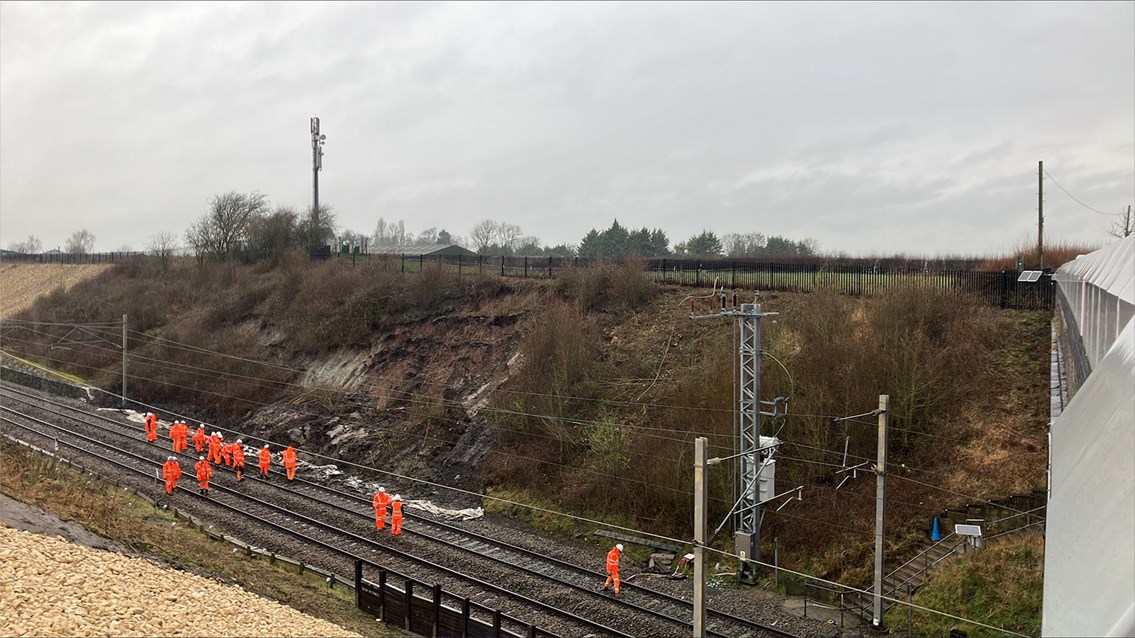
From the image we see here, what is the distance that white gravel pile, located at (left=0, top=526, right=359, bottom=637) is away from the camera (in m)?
10.8

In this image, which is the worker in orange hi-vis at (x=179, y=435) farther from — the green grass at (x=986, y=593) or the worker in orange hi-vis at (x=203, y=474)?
the green grass at (x=986, y=593)

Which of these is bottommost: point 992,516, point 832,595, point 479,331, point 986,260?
point 832,595

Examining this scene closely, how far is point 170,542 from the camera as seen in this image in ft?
58.7

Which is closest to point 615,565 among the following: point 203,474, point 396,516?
point 396,516

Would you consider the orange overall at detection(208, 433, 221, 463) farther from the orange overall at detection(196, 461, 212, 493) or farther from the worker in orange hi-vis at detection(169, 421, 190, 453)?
the orange overall at detection(196, 461, 212, 493)

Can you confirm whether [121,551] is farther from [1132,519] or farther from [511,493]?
[1132,519]

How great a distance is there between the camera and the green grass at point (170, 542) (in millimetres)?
15773

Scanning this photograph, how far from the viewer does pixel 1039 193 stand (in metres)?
34.7

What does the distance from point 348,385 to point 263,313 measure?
12111mm

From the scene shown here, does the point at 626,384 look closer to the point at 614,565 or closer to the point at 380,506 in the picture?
the point at 380,506

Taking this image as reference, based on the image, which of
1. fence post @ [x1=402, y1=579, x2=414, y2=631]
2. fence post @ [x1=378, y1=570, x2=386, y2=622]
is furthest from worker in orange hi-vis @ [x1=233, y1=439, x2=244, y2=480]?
fence post @ [x1=402, y1=579, x2=414, y2=631]

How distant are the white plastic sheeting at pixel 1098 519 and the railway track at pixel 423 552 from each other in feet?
47.8

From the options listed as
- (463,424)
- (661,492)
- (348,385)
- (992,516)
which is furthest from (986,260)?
(348,385)

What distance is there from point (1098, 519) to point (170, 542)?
19.8 metres
